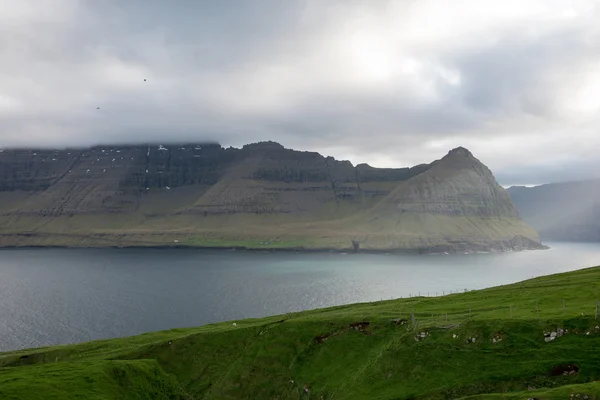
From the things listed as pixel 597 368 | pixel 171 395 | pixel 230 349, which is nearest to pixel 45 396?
pixel 171 395

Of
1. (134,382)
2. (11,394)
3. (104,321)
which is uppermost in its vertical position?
(11,394)

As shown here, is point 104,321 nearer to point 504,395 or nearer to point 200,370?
point 200,370

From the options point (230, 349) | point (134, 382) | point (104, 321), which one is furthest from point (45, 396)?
point (104, 321)

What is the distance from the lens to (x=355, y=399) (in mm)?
59344

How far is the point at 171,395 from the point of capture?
6831 centimetres

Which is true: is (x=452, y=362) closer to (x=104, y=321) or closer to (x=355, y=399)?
(x=355, y=399)

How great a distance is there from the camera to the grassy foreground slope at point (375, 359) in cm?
5253

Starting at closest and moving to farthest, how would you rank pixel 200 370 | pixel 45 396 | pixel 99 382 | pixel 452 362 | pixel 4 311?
pixel 45 396
pixel 99 382
pixel 452 362
pixel 200 370
pixel 4 311

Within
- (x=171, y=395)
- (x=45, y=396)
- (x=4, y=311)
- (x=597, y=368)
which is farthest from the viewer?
(x=4, y=311)

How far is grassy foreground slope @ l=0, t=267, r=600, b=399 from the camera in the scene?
52531 mm

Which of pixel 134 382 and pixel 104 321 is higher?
pixel 134 382

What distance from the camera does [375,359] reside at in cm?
6700

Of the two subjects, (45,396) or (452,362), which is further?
(452,362)

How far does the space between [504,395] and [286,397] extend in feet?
119
